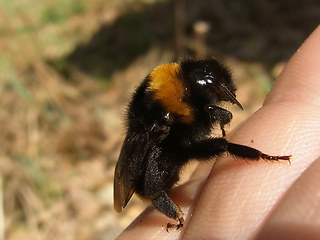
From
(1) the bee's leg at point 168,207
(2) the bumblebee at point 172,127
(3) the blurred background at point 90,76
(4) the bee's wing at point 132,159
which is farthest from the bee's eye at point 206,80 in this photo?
(3) the blurred background at point 90,76

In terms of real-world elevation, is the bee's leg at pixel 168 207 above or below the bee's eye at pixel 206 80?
below

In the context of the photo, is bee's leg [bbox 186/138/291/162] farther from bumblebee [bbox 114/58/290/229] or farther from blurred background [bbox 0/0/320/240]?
blurred background [bbox 0/0/320/240]

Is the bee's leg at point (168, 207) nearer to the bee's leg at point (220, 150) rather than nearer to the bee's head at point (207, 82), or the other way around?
the bee's leg at point (220, 150)

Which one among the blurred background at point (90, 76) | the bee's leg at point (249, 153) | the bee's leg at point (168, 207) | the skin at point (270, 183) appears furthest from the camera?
the blurred background at point (90, 76)

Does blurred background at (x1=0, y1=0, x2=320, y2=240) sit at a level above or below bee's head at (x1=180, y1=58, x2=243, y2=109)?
above

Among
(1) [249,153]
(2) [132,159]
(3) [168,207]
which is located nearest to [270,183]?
(1) [249,153]

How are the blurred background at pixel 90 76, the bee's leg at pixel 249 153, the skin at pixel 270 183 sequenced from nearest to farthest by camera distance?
1. the skin at pixel 270 183
2. the bee's leg at pixel 249 153
3. the blurred background at pixel 90 76

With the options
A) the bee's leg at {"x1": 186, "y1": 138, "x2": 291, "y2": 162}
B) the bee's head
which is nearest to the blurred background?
the bee's leg at {"x1": 186, "y1": 138, "x2": 291, "y2": 162}

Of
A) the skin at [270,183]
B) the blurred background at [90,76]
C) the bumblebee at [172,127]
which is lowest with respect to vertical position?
the skin at [270,183]
